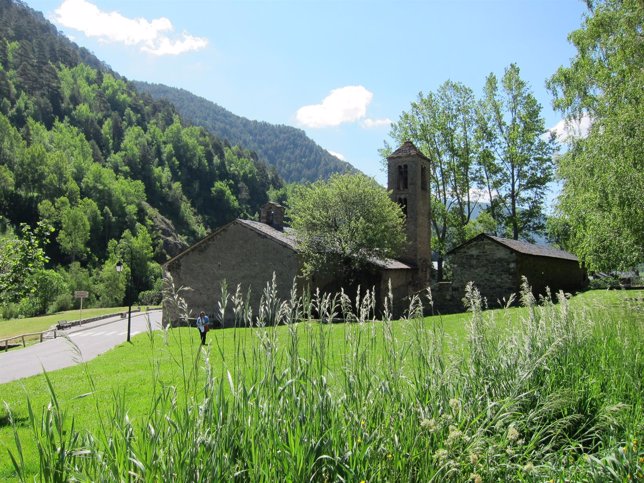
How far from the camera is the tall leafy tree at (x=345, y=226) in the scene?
30094mm

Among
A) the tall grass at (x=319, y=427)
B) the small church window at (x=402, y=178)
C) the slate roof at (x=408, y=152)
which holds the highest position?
the slate roof at (x=408, y=152)

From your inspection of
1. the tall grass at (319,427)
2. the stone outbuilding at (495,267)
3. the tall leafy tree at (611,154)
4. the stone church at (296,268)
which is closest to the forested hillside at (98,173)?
the stone church at (296,268)

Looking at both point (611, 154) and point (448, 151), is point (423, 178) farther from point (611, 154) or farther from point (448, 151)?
point (611, 154)

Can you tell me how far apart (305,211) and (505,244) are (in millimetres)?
11572

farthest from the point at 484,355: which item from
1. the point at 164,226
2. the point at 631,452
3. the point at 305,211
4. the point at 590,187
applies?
the point at 164,226

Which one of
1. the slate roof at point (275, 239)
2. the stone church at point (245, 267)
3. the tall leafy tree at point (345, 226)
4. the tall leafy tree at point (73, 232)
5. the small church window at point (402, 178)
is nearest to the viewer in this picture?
the tall leafy tree at point (345, 226)

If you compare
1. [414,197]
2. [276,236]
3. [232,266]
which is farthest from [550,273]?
[232,266]

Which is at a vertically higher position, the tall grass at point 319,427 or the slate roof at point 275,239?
the slate roof at point 275,239

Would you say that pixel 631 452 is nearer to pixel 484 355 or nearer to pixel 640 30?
pixel 484 355

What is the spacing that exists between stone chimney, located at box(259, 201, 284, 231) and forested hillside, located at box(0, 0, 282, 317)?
3985cm

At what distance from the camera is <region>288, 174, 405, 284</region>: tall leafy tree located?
30094 mm

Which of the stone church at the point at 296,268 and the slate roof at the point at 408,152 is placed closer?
the stone church at the point at 296,268

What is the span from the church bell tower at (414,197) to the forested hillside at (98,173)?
154ft

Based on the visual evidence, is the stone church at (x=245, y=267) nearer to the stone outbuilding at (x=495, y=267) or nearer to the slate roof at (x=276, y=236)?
the slate roof at (x=276, y=236)
